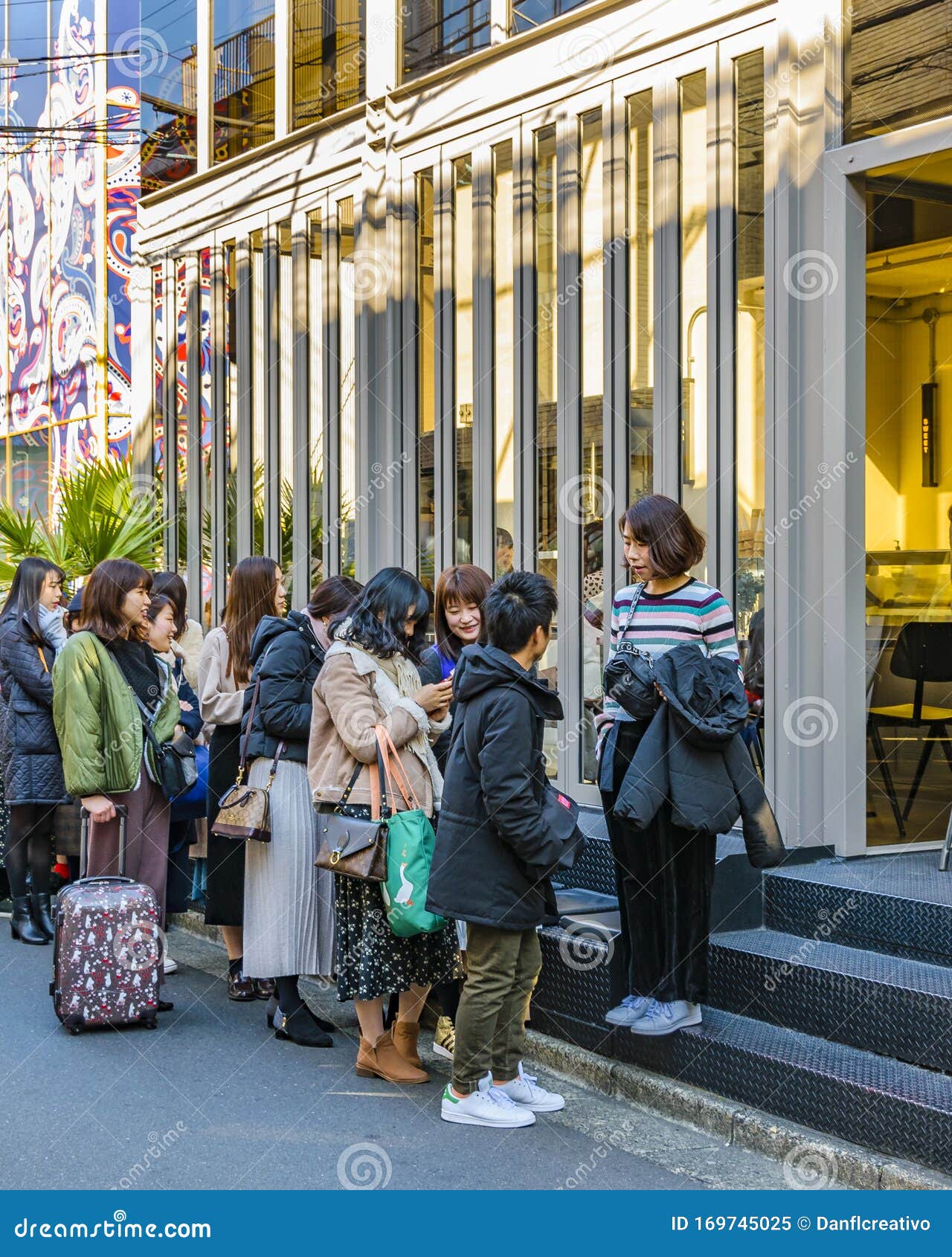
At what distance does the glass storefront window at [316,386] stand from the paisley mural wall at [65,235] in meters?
5.44

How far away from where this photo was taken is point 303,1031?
6.09m

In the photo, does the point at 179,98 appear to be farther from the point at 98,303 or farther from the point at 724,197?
the point at 724,197

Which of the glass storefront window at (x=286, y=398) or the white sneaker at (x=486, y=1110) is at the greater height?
the glass storefront window at (x=286, y=398)

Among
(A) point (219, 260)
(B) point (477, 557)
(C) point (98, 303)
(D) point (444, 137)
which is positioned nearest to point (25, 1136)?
(B) point (477, 557)

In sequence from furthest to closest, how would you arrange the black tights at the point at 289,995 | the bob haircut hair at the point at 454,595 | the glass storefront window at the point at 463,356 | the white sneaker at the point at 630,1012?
the glass storefront window at the point at 463,356, the black tights at the point at 289,995, the bob haircut hair at the point at 454,595, the white sneaker at the point at 630,1012

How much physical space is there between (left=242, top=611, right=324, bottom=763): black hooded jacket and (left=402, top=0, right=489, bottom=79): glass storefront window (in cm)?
442

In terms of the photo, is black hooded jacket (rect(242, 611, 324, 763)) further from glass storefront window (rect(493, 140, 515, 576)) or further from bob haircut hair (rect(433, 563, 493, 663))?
glass storefront window (rect(493, 140, 515, 576))

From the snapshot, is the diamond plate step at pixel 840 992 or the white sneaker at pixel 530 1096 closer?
the diamond plate step at pixel 840 992

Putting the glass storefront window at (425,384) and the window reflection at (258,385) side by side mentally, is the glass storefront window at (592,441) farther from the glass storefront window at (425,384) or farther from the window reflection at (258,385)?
the window reflection at (258,385)

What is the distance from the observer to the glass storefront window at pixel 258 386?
10.7 m

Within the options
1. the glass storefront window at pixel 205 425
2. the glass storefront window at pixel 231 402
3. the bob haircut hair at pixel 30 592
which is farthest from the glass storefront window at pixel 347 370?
the bob haircut hair at pixel 30 592

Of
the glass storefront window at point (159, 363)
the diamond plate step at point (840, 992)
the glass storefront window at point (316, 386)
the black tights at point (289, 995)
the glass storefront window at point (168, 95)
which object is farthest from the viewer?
the glass storefront window at point (159, 363)

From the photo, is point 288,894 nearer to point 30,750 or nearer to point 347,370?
point 30,750
